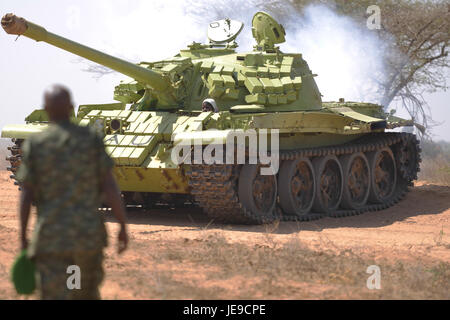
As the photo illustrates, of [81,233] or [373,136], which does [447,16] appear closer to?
[373,136]

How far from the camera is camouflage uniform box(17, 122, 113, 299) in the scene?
5105 mm

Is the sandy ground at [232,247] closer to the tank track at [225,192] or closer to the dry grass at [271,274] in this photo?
the dry grass at [271,274]

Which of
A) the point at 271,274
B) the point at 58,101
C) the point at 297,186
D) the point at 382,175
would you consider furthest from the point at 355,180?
the point at 58,101

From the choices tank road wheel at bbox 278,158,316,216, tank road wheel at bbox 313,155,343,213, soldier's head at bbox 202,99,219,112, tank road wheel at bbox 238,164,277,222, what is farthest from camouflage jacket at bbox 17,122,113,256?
tank road wheel at bbox 313,155,343,213

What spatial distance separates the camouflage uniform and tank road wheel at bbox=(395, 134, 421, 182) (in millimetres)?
12792

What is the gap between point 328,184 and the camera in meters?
15.2

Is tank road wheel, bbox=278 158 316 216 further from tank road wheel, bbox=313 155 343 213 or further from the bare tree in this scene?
the bare tree

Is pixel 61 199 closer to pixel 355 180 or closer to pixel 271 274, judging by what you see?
pixel 271 274

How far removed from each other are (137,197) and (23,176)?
32.9ft

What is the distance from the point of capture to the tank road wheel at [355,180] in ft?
50.3

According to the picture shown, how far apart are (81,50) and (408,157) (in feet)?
26.1

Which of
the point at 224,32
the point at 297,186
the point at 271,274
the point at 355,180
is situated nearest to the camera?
the point at 271,274

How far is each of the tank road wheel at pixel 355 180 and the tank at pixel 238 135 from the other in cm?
2

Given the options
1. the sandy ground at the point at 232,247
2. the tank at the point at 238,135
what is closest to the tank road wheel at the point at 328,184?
the tank at the point at 238,135
